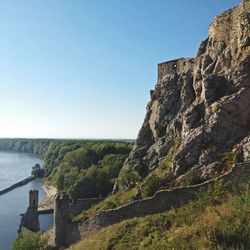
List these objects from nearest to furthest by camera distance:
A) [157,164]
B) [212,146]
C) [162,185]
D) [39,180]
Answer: [212,146], [162,185], [157,164], [39,180]

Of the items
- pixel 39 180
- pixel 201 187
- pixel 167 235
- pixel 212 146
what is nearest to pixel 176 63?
pixel 212 146

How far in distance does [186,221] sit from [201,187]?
3326 millimetres

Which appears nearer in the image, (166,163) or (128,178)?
(166,163)

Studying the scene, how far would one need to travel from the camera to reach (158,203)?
3055 centimetres

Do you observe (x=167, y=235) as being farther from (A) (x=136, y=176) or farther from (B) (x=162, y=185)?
(A) (x=136, y=176)

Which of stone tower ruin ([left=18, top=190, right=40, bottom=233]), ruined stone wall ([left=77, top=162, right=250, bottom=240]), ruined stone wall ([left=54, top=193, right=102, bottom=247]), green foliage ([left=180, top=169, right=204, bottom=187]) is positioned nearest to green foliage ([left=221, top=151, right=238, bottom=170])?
green foliage ([left=180, top=169, right=204, bottom=187])

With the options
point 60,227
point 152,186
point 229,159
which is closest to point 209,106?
point 229,159

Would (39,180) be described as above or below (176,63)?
below

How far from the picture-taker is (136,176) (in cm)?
4784

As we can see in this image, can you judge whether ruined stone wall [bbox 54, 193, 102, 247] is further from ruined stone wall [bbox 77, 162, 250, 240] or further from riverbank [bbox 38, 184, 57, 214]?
riverbank [bbox 38, 184, 57, 214]

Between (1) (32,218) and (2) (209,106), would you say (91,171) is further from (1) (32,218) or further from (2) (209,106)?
(2) (209,106)

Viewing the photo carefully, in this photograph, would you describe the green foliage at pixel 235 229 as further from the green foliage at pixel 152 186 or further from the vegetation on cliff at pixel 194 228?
the green foliage at pixel 152 186

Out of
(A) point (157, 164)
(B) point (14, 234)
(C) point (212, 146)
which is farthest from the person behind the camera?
(B) point (14, 234)

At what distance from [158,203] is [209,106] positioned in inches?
430
